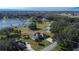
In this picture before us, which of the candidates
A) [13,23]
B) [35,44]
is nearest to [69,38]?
[35,44]

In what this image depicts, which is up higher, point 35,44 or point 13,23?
point 13,23

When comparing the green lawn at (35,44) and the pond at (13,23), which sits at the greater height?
the pond at (13,23)

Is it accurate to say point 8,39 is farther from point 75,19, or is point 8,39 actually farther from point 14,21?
point 75,19

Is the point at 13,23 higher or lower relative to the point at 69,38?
higher

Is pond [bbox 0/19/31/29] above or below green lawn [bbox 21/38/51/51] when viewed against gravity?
above

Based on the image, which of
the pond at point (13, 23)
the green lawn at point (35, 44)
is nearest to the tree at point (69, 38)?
the green lawn at point (35, 44)

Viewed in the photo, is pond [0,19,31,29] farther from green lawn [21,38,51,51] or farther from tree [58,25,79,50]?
tree [58,25,79,50]

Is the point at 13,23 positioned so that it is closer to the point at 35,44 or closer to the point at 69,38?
the point at 35,44

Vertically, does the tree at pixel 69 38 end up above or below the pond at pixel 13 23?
below

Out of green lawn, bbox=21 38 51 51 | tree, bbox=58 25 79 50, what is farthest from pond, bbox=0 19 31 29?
tree, bbox=58 25 79 50

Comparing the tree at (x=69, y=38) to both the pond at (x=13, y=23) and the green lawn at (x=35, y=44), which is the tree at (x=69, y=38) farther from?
the pond at (x=13, y=23)
